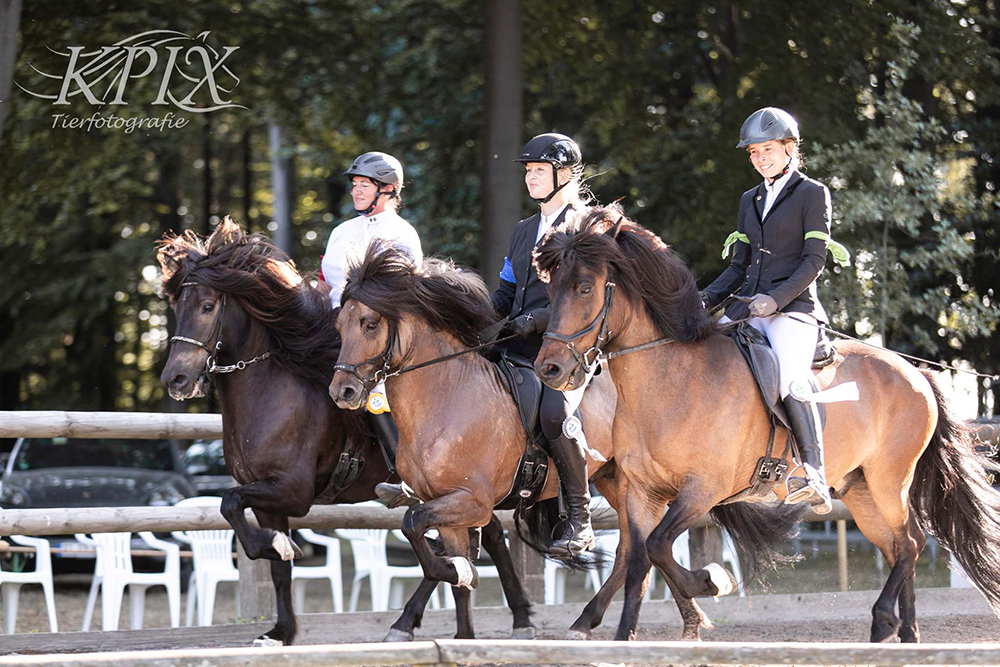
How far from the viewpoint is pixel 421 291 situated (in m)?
6.34

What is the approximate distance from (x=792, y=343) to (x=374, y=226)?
2640mm

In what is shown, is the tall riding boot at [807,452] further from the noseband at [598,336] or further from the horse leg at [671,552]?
the noseband at [598,336]

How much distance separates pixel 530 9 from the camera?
14.9 meters

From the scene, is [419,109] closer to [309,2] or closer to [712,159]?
[309,2]

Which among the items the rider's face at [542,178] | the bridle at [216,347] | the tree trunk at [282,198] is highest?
the tree trunk at [282,198]

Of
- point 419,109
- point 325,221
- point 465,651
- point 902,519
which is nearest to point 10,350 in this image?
point 325,221

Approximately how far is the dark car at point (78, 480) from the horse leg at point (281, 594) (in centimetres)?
570

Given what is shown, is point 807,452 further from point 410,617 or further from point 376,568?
point 376,568

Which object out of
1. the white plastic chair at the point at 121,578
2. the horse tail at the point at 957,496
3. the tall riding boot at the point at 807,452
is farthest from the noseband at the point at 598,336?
the white plastic chair at the point at 121,578

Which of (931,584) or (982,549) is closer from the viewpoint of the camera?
(982,549)

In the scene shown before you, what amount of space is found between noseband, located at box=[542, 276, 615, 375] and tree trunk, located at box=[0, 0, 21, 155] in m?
6.17

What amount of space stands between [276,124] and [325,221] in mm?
1716

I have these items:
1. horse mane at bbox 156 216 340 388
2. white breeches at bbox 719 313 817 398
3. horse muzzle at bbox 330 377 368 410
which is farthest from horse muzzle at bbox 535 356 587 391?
horse mane at bbox 156 216 340 388

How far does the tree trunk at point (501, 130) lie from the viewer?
471 inches
